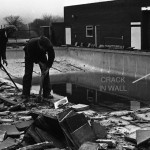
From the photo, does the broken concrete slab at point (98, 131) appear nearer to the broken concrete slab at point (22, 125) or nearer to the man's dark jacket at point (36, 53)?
the broken concrete slab at point (22, 125)

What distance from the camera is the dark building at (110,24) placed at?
Result: 28.6 metres

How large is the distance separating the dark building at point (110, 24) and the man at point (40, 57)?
18.7 metres

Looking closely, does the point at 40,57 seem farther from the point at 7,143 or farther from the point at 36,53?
the point at 7,143

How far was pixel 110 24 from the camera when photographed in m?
33.3

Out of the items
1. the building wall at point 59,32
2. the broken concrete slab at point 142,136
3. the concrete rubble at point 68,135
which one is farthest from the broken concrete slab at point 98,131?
the building wall at point 59,32

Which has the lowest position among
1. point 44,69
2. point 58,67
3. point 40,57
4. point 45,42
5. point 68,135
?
point 58,67

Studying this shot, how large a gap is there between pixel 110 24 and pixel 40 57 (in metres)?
23.2

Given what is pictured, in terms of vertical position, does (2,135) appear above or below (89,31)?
below

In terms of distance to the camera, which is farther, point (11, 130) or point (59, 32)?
point (59, 32)

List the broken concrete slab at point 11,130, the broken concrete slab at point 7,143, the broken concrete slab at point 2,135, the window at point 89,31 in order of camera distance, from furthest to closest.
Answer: the window at point 89,31 < the broken concrete slab at point 11,130 < the broken concrete slab at point 2,135 < the broken concrete slab at point 7,143

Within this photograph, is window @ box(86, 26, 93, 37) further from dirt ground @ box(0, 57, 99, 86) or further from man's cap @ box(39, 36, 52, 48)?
man's cap @ box(39, 36, 52, 48)

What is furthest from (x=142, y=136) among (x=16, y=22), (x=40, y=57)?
(x=16, y=22)

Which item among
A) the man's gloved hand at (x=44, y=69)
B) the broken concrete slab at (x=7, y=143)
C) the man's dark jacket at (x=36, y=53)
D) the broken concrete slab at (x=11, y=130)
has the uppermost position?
the man's dark jacket at (x=36, y=53)

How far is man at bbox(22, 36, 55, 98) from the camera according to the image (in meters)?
10.2
